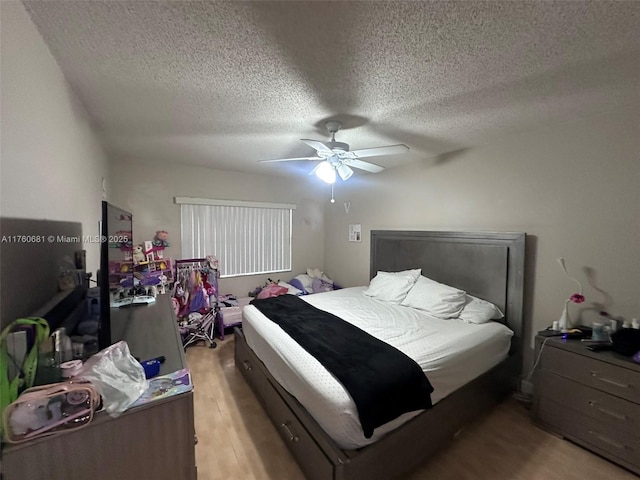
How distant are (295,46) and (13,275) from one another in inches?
60.7

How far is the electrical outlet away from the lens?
241cm

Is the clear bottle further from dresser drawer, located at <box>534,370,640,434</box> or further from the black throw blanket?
dresser drawer, located at <box>534,370,640,434</box>

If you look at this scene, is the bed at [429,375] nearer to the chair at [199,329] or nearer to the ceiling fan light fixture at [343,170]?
the chair at [199,329]

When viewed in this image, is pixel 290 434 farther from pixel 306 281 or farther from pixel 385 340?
pixel 306 281

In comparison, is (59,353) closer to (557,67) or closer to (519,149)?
(557,67)

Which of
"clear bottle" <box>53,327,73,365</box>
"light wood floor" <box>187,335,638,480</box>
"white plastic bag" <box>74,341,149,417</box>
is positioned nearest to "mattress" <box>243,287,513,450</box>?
"light wood floor" <box>187,335,638,480</box>

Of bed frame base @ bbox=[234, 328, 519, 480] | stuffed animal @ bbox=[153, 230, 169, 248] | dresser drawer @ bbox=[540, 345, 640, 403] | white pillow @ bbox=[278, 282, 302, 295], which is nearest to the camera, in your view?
bed frame base @ bbox=[234, 328, 519, 480]

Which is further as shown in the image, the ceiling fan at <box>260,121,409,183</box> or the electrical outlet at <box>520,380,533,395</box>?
the electrical outlet at <box>520,380,533,395</box>

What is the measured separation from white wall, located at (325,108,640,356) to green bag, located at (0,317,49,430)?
328cm

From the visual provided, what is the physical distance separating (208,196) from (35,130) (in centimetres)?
273

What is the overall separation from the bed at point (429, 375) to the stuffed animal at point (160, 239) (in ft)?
5.57

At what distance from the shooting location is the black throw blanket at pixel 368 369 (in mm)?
1405

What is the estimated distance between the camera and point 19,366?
2.72ft

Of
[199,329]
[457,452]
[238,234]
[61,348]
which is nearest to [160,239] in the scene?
[238,234]
